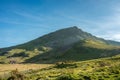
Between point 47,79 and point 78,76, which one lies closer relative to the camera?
point 78,76

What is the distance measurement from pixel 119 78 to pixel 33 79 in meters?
32.5

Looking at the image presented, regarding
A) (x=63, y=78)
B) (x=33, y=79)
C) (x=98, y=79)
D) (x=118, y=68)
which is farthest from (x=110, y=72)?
(x=33, y=79)

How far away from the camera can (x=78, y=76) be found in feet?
271

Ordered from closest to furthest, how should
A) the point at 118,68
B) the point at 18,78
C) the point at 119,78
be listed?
the point at 119,78
the point at 118,68
the point at 18,78

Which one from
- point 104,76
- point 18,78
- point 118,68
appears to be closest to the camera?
point 104,76

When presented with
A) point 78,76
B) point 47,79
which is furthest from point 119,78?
point 47,79

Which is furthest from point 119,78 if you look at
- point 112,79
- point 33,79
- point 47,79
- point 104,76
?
point 33,79

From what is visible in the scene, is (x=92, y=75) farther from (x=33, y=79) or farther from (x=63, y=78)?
(x=33, y=79)

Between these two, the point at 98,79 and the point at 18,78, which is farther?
the point at 18,78

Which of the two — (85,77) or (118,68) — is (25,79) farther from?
(118,68)

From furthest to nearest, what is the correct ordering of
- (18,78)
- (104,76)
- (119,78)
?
(18,78), (104,76), (119,78)

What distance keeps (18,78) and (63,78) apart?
19.5 meters

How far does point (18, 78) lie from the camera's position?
93812 millimetres

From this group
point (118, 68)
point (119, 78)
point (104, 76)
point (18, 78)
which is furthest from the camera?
point (18, 78)
